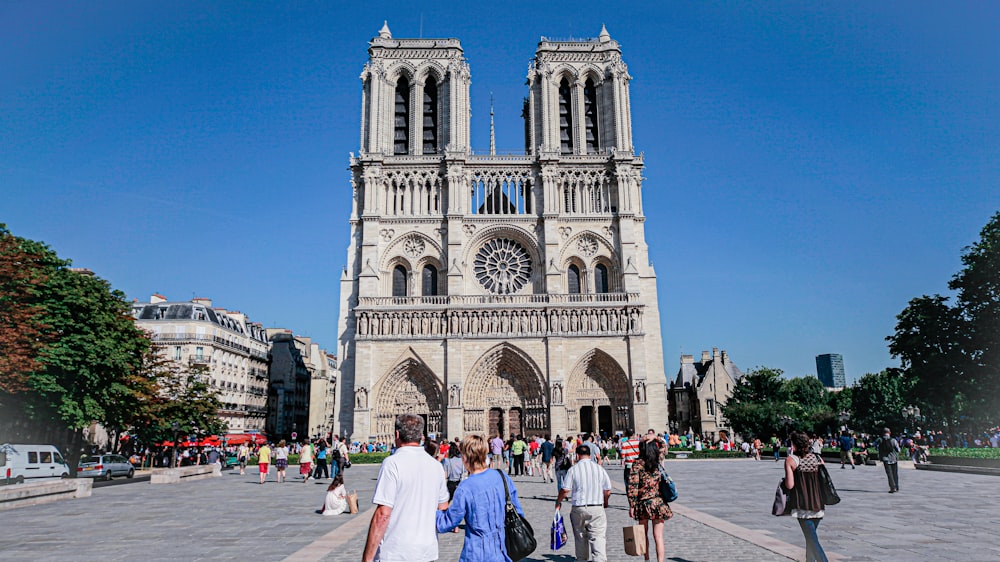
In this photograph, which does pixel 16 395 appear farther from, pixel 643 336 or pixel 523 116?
pixel 523 116

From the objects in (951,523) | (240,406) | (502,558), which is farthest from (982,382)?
(240,406)

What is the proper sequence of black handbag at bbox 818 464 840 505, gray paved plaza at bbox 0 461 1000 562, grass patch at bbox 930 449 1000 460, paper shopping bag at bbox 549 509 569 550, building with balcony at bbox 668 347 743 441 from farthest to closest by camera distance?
building with balcony at bbox 668 347 743 441
grass patch at bbox 930 449 1000 460
gray paved plaza at bbox 0 461 1000 562
black handbag at bbox 818 464 840 505
paper shopping bag at bbox 549 509 569 550

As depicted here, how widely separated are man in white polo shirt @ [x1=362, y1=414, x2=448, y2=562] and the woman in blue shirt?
1.17 ft

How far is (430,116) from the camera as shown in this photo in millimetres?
46156

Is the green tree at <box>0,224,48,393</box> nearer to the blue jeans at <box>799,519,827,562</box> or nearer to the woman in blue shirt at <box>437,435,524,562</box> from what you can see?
the woman in blue shirt at <box>437,435,524,562</box>

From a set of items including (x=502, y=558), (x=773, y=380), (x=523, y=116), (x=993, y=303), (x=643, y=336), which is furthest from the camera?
(x=523, y=116)

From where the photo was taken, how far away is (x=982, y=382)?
93.0 feet

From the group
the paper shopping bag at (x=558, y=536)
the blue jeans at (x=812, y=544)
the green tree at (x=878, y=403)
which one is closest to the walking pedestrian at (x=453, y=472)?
the paper shopping bag at (x=558, y=536)

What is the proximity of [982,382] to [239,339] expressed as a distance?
152 feet

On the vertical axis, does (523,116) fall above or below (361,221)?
above

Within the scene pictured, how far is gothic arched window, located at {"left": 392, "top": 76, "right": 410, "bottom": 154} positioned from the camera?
45594 millimetres

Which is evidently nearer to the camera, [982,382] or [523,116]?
[982,382]

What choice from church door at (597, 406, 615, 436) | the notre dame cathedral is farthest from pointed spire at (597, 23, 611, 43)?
church door at (597, 406, 615, 436)

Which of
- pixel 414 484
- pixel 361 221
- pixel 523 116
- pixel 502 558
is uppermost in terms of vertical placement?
pixel 523 116
